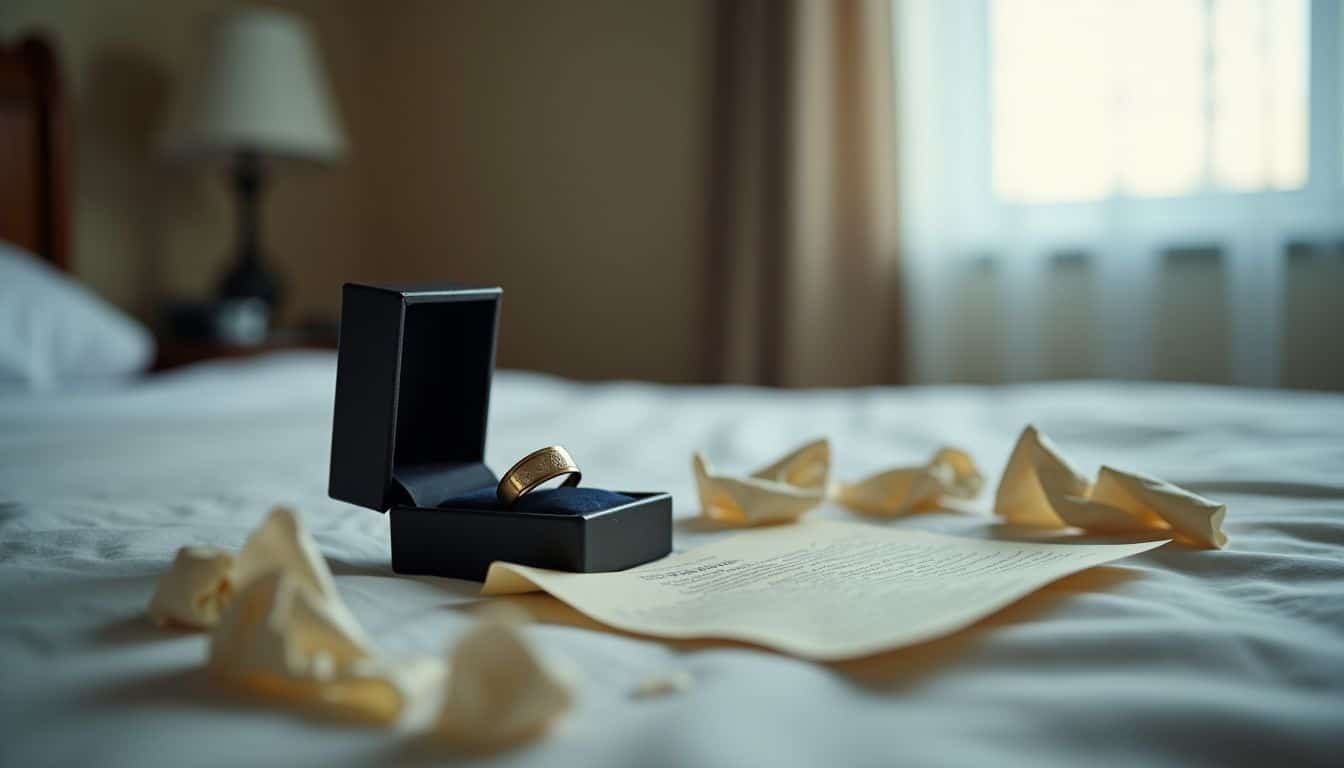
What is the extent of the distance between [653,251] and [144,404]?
2.04m

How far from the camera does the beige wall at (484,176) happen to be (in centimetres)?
297

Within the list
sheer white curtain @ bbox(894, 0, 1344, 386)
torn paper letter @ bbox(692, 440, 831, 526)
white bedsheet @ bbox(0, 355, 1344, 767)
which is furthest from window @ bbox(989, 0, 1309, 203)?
torn paper letter @ bbox(692, 440, 831, 526)

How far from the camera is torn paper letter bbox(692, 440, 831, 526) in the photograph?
34.1 inches

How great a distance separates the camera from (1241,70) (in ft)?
8.09

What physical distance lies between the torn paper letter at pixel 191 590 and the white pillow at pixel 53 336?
1448mm

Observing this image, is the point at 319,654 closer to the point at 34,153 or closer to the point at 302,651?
the point at 302,651

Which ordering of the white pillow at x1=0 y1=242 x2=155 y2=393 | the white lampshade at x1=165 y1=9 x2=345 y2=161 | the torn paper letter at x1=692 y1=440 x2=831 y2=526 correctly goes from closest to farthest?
the torn paper letter at x1=692 y1=440 x2=831 y2=526, the white pillow at x1=0 y1=242 x2=155 y2=393, the white lampshade at x1=165 y1=9 x2=345 y2=161

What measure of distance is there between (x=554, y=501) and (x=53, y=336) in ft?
5.10

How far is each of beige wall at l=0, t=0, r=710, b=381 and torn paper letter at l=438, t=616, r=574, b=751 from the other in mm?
2799

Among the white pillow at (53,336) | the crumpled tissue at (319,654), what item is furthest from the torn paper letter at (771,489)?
the white pillow at (53,336)

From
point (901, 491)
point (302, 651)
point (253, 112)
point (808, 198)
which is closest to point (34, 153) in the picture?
point (253, 112)

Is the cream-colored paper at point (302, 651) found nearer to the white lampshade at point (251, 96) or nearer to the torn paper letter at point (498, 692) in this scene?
the torn paper letter at point (498, 692)

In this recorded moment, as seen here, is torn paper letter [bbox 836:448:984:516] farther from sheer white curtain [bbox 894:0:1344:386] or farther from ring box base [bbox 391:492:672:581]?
sheer white curtain [bbox 894:0:1344:386]

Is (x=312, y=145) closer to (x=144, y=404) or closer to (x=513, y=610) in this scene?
(x=144, y=404)
